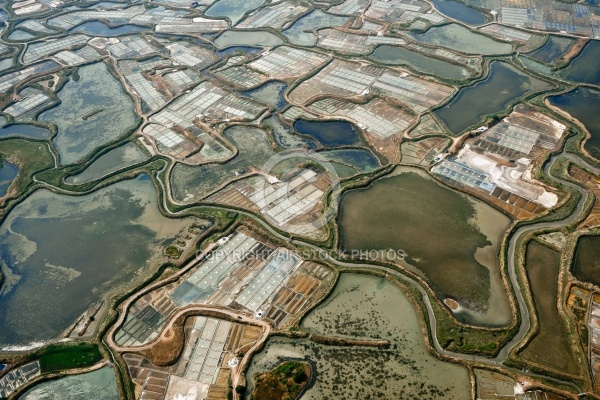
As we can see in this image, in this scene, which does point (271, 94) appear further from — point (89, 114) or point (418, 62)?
point (89, 114)

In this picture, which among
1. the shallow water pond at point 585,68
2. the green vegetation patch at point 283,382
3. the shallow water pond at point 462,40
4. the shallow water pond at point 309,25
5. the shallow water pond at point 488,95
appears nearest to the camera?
the green vegetation patch at point 283,382

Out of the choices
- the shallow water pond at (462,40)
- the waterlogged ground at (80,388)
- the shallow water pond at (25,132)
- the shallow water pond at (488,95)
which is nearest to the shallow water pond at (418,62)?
the shallow water pond at (488,95)

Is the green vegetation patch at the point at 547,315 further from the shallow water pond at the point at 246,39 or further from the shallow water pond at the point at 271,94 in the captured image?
the shallow water pond at the point at 246,39

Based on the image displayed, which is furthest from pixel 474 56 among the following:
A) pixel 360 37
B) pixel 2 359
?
pixel 2 359

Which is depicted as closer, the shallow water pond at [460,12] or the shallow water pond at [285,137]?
the shallow water pond at [285,137]

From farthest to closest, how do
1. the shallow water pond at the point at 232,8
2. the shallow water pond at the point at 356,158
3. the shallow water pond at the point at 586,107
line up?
the shallow water pond at the point at 232,8, the shallow water pond at the point at 586,107, the shallow water pond at the point at 356,158

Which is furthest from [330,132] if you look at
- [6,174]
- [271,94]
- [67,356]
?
[6,174]

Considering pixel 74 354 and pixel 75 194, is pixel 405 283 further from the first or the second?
pixel 75 194
